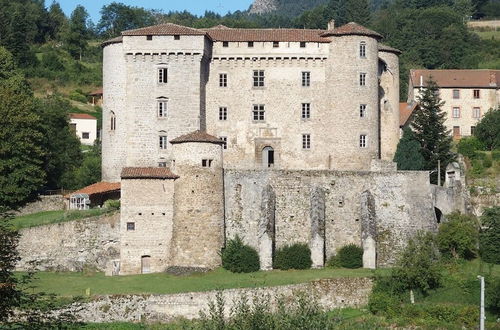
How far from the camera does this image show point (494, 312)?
161 ft

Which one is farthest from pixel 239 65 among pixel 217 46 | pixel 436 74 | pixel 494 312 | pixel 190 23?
pixel 190 23

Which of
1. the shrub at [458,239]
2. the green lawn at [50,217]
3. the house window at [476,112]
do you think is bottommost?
the shrub at [458,239]

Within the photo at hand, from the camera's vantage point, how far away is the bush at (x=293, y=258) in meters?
55.9

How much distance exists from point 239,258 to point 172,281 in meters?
3.85

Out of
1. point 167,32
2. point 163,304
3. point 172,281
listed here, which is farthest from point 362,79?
point 163,304

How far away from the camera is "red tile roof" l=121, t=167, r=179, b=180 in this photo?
56406 millimetres

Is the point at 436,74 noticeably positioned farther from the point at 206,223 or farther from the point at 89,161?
the point at 206,223

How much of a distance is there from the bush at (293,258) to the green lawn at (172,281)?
77 cm

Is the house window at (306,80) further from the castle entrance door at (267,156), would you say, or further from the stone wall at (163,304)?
the stone wall at (163,304)

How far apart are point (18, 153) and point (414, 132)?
78.8 ft

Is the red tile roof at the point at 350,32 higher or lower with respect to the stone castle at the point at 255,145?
higher

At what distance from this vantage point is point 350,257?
5666 centimetres

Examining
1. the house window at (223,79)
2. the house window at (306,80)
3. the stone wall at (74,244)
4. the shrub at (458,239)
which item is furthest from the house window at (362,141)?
the stone wall at (74,244)

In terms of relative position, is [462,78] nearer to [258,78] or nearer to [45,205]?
[258,78]
